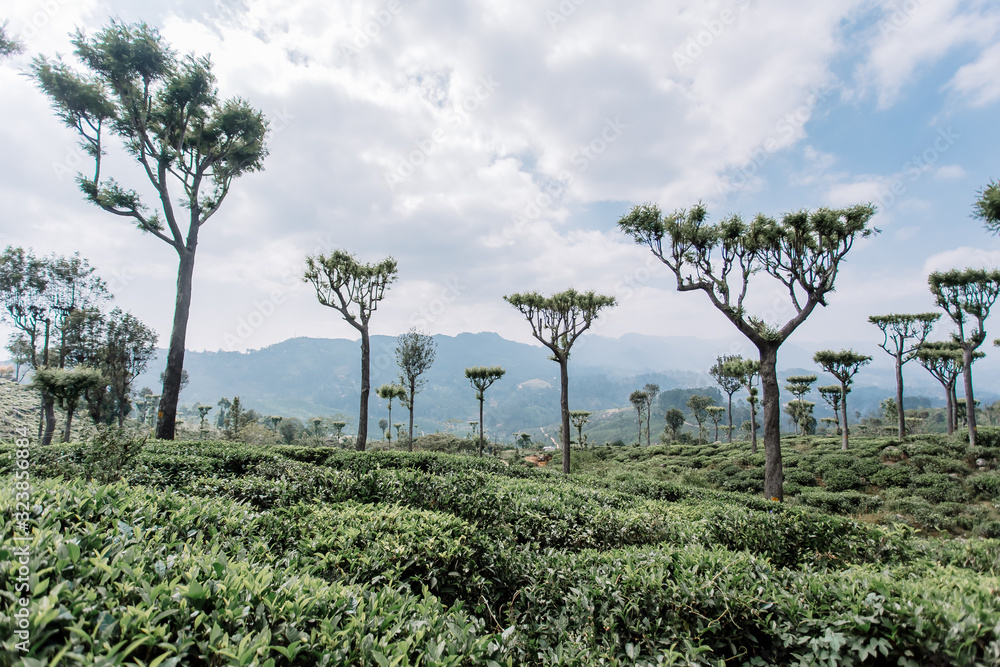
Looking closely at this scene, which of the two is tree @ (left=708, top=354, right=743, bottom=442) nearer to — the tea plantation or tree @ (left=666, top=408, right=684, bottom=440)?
tree @ (left=666, top=408, right=684, bottom=440)

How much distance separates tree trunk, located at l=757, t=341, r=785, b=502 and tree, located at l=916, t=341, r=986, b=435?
62.1 ft

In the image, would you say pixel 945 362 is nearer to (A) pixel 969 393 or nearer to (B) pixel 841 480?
(A) pixel 969 393

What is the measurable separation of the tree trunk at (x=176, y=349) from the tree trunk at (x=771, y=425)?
18.5m

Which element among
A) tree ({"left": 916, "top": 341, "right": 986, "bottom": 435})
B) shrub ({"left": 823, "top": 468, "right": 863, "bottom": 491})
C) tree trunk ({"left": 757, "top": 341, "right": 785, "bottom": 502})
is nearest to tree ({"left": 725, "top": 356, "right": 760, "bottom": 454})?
tree ({"left": 916, "top": 341, "right": 986, "bottom": 435})

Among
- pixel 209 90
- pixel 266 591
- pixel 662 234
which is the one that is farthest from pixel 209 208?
pixel 266 591

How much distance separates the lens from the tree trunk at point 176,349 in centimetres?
1364

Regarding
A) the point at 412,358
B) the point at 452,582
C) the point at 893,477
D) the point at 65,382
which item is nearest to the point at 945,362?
the point at 893,477

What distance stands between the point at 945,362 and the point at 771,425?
883 inches

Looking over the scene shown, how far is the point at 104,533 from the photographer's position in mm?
2490

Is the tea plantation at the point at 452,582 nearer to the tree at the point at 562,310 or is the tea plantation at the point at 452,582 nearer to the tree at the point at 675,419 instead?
the tree at the point at 562,310

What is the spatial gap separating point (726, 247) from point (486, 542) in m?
12.2

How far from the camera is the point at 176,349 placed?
1423cm

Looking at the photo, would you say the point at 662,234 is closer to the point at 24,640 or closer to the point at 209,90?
the point at 24,640

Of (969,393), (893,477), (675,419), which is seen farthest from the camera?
(675,419)
